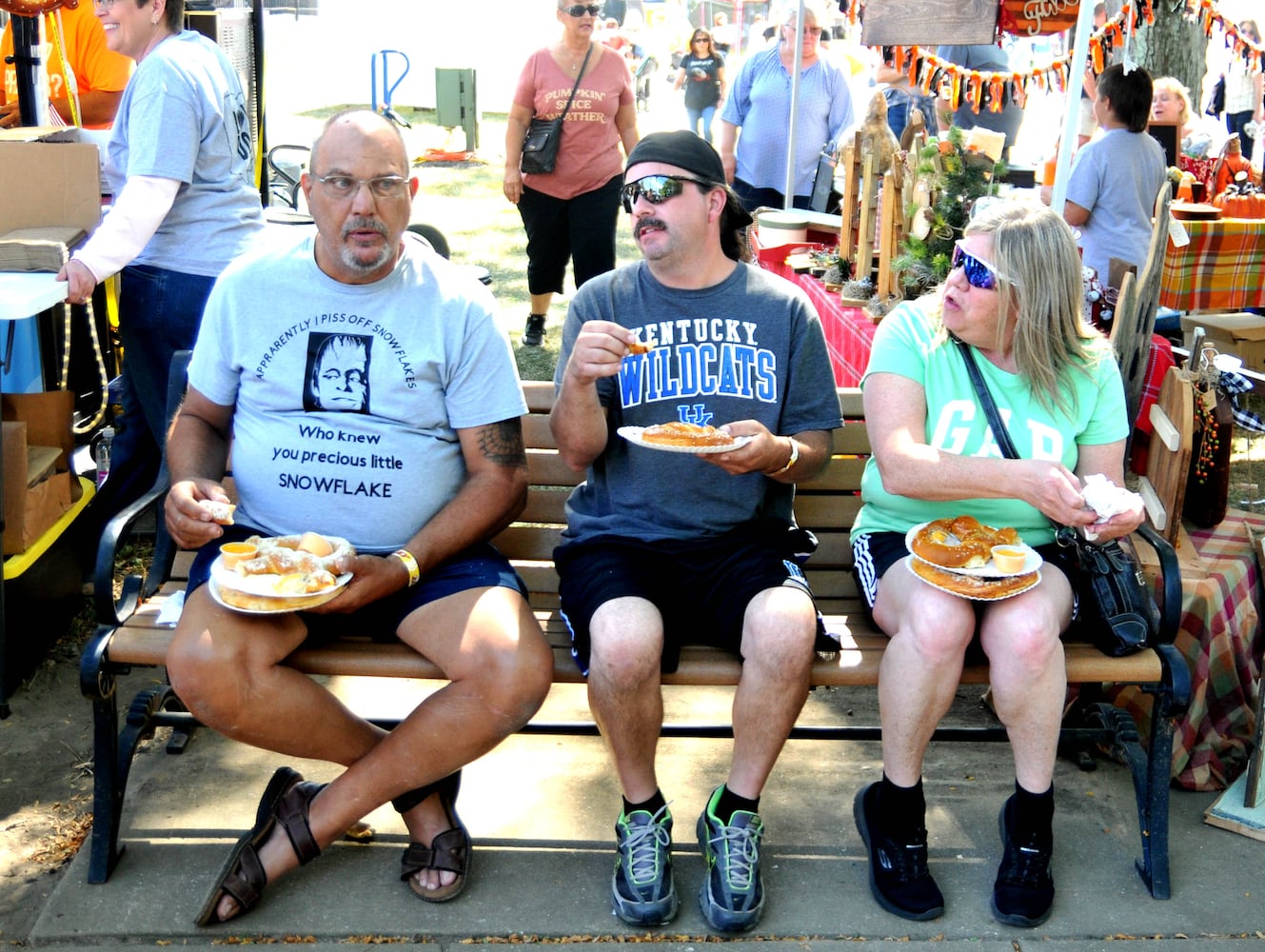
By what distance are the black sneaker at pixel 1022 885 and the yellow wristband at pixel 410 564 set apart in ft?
4.37

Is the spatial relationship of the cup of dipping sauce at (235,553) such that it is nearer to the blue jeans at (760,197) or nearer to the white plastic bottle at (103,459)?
the white plastic bottle at (103,459)

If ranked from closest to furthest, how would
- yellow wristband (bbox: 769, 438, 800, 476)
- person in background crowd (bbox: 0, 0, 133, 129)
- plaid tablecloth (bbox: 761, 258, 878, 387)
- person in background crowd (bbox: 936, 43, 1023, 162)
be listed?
yellow wristband (bbox: 769, 438, 800, 476) < plaid tablecloth (bbox: 761, 258, 878, 387) < person in background crowd (bbox: 0, 0, 133, 129) < person in background crowd (bbox: 936, 43, 1023, 162)

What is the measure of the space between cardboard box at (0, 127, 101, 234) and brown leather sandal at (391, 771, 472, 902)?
2.37m

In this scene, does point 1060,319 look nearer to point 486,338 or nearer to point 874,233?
point 486,338

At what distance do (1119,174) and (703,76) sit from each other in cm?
904

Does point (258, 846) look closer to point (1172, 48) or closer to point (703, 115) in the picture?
point (1172, 48)

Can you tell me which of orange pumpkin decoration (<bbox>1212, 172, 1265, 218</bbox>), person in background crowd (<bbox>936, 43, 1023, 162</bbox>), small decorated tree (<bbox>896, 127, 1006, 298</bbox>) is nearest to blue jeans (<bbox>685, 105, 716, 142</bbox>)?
person in background crowd (<bbox>936, 43, 1023, 162</bbox>)

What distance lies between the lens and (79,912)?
2.63m

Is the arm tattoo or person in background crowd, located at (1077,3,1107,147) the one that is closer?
the arm tattoo

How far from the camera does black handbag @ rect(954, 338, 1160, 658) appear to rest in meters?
2.76

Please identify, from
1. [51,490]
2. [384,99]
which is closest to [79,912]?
[51,490]

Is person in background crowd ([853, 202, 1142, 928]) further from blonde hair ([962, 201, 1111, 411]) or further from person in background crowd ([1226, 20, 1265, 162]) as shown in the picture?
person in background crowd ([1226, 20, 1265, 162])

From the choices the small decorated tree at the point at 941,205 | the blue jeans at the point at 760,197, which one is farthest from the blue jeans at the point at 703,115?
the small decorated tree at the point at 941,205

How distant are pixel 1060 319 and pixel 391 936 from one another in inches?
74.8
